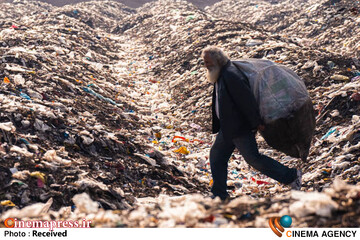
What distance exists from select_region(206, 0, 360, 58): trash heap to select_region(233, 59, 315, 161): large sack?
6.82 metres

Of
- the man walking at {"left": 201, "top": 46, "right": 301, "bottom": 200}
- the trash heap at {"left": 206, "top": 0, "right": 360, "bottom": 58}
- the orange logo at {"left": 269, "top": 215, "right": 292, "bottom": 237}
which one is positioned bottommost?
the orange logo at {"left": 269, "top": 215, "right": 292, "bottom": 237}

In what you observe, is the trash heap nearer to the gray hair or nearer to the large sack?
the large sack

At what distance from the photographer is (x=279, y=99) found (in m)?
3.29

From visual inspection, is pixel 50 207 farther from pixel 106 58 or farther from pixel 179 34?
pixel 179 34

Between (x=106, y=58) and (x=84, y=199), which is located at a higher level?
(x=106, y=58)

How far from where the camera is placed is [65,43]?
10.1 m

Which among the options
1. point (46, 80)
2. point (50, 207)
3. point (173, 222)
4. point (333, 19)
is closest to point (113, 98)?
point (46, 80)

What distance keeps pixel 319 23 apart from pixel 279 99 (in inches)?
449

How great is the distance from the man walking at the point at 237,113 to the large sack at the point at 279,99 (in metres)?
0.09

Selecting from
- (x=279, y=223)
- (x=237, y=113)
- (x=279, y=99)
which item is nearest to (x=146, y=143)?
(x=237, y=113)

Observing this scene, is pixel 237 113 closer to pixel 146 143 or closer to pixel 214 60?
pixel 214 60

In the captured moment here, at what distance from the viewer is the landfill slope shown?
2.34 metres

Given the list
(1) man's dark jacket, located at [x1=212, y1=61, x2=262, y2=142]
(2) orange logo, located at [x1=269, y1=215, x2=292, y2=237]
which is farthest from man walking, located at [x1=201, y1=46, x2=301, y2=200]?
(2) orange logo, located at [x1=269, y1=215, x2=292, y2=237]

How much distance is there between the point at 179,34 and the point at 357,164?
9933 mm
